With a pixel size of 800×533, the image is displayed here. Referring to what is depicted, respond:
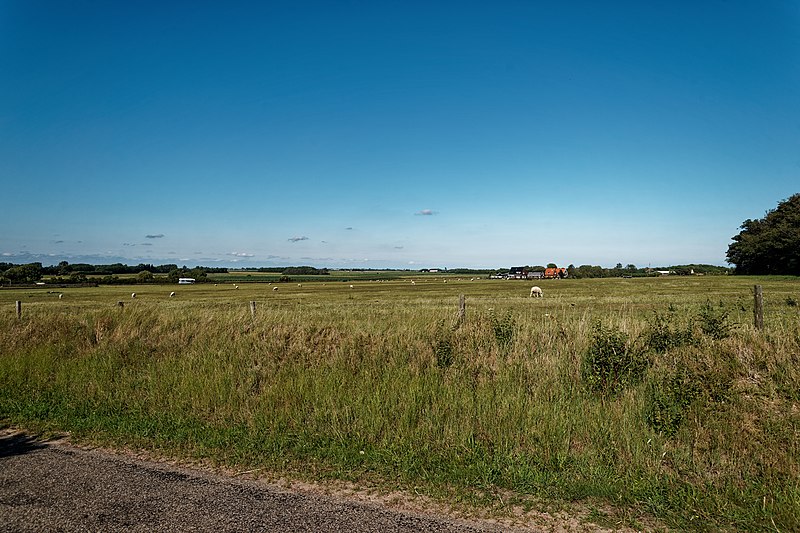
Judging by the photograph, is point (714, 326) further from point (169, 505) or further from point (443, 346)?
point (169, 505)

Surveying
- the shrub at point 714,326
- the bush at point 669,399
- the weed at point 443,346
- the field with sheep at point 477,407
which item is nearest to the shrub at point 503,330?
the field with sheep at point 477,407

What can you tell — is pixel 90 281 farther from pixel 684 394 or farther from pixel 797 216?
pixel 797 216

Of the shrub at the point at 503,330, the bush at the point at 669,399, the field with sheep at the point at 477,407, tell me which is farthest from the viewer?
the shrub at the point at 503,330

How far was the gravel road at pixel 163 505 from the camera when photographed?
4.27 m

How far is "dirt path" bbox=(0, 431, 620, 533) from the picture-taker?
427 cm

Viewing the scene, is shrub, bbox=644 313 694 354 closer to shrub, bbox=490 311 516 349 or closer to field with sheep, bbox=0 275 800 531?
field with sheep, bbox=0 275 800 531

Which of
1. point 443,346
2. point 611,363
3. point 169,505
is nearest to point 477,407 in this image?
point 443,346

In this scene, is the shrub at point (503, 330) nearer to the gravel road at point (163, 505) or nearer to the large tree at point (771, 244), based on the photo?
the gravel road at point (163, 505)

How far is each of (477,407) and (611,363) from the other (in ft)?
8.82

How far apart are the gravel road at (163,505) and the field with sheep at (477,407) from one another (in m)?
0.53

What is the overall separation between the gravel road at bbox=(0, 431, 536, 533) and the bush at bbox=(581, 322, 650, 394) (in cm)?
422

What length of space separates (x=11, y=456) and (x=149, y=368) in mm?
3664

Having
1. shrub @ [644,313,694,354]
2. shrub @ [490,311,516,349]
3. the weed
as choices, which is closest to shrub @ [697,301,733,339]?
shrub @ [644,313,694,354]

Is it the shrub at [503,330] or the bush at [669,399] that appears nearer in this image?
the bush at [669,399]
